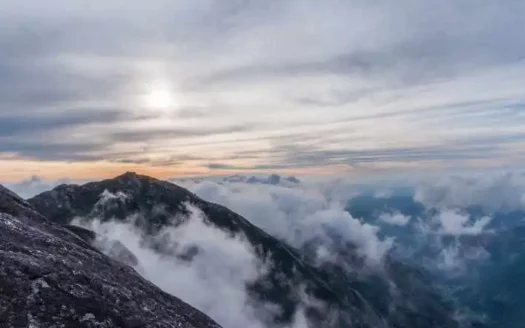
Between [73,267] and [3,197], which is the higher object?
[3,197]

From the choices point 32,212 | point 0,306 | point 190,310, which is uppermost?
point 32,212

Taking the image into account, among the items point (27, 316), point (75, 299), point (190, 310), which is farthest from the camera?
point (190, 310)

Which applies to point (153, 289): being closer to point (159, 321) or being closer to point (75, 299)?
point (159, 321)

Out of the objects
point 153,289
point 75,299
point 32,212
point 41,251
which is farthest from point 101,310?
point 32,212

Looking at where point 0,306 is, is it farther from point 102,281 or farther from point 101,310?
point 102,281

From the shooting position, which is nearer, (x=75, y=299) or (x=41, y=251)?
(x=75, y=299)

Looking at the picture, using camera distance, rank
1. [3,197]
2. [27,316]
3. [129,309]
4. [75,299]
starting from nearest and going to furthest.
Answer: [27,316] → [75,299] → [129,309] → [3,197]
